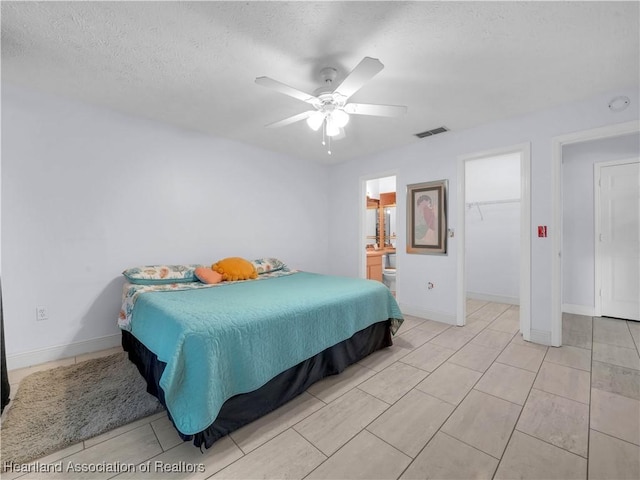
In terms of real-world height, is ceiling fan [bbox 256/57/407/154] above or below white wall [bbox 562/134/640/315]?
above

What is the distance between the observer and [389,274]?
17.6ft

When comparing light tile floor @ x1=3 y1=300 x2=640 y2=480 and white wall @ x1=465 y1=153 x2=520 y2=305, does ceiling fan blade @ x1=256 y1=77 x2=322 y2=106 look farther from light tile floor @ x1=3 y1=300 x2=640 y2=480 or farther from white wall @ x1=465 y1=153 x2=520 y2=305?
white wall @ x1=465 y1=153 x2=520 y2=305

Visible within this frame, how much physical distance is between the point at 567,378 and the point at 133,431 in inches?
123

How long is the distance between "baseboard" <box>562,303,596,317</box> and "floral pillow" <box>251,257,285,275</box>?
13.5 ft

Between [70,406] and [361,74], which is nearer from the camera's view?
[361,74]

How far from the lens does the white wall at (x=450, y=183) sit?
9.07 feet

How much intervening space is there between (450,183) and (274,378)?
305 centimetres

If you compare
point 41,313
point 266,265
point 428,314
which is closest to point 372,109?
point 266,265

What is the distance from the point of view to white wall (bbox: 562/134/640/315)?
12.3 feet

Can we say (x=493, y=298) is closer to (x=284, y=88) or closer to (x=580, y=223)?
(x=580, y=223)

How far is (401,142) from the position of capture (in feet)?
12.7

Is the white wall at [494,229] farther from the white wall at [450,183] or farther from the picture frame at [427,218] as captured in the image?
the picture frame at [427,218]

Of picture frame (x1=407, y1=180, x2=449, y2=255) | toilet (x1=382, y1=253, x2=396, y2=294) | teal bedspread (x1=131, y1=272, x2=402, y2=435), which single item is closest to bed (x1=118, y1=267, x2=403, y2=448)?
teal bedspread (x1=131, y1=272, x2=402, y2=435)

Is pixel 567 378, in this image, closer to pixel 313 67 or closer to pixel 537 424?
pixel 537 424
